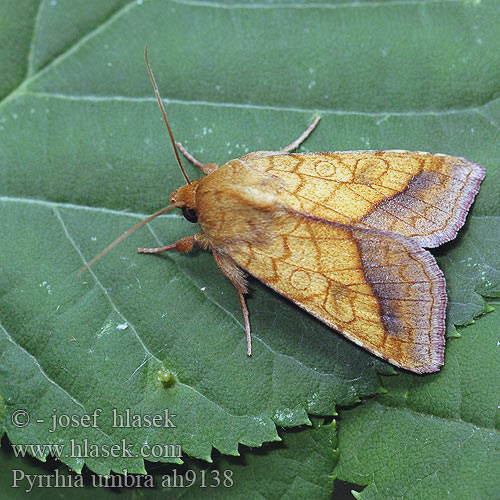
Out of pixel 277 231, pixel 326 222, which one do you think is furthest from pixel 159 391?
pixel 326 222

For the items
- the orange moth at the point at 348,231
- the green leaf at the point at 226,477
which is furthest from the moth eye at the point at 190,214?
the green leaf at the point at 226,477

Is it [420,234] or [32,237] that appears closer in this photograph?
[420,234]

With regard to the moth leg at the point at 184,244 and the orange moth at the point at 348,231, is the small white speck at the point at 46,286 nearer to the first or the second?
the orange moth at the point at 348,231

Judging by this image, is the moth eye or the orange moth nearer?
the orange moth

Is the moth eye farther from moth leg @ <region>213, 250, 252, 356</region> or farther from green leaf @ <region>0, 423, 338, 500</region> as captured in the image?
green leaf @ <region>0, 423, 338, 500</region>

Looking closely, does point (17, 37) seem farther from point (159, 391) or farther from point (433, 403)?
point (433, 403)

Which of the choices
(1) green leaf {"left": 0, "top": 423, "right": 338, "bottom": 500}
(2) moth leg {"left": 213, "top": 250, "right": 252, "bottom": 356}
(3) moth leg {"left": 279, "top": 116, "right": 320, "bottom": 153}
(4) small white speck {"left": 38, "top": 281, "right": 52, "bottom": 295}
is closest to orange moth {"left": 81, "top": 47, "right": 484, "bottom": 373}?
(2) moth leg {"left": 213, "top": 250, "right": 252, "bottom": 356}

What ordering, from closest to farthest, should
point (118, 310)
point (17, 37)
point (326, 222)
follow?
point (326, 222) < point (118, 310) < point (17, 37)
